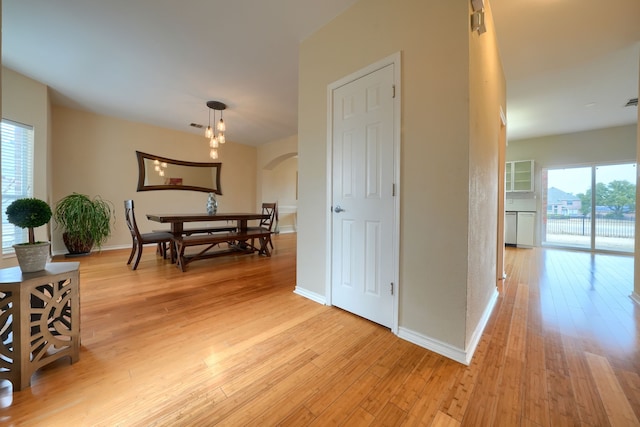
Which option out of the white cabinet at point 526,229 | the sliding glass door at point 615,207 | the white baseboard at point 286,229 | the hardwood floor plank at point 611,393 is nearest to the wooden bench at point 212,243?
the white baseboard at point 286,229

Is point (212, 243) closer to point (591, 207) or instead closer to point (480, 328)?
point (480, 328)

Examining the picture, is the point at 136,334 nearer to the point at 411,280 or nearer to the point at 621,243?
the point at 411,280

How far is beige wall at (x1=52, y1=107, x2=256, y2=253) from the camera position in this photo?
418 cm

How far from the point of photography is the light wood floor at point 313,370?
1.12 meters

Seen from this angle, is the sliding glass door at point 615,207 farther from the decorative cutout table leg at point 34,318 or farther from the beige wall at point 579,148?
the decorative cutout table leg at point 34,318

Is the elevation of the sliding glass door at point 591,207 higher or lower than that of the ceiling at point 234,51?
lower

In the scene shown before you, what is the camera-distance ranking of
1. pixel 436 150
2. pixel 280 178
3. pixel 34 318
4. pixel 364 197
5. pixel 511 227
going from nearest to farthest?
pixel 34 318 < pixel 436 150 < pixel 364 197 < pixel 511 227 < pixel 280 178

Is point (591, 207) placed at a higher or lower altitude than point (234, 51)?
lower

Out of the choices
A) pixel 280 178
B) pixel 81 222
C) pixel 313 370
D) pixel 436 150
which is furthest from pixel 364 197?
pixel 280 178

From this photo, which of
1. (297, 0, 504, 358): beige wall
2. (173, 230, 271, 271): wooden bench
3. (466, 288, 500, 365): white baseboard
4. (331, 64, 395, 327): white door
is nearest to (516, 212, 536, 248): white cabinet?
(466, 288, 500, 365): white baseboard

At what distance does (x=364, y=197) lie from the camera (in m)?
1.99

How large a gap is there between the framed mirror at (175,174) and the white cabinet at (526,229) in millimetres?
7363

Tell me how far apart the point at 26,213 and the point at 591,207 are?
8.43m

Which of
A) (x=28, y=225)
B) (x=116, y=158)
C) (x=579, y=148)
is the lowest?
(x=28, y=225)
